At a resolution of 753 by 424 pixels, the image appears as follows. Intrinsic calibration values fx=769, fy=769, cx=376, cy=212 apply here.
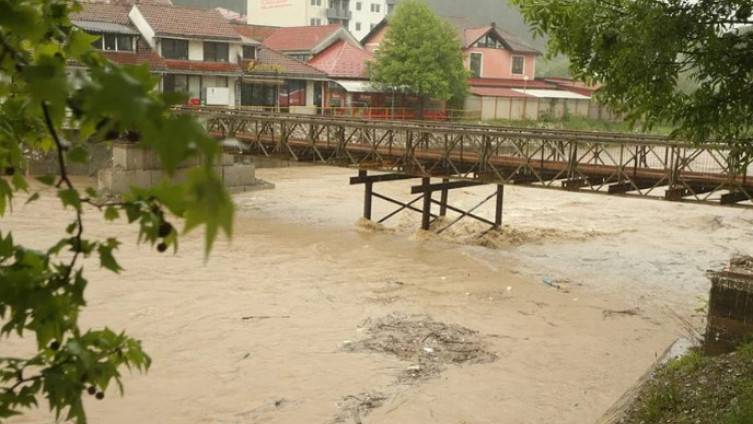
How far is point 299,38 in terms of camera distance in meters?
55.8

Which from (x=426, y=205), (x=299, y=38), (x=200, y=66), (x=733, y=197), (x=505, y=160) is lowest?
(x=426, y=205)

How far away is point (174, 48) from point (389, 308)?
31575 mm

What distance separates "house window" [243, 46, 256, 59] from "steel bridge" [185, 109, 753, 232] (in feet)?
57.9

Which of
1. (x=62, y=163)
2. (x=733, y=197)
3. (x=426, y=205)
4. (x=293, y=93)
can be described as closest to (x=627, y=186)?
(x=733, y=197)

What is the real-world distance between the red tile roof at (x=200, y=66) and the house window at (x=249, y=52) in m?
1.27

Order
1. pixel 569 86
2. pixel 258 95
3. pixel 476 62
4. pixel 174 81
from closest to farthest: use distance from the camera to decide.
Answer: pixel 174 81 → pixel 258 95 → pixel 476 62 → pixel 569 86

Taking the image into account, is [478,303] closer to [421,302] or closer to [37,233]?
[421,302]

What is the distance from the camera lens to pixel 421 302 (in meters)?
16.1

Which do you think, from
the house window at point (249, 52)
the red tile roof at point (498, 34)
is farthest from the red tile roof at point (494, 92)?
the house window at point (249, 52)

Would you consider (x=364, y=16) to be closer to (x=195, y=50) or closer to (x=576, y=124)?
(x=576, y=124)

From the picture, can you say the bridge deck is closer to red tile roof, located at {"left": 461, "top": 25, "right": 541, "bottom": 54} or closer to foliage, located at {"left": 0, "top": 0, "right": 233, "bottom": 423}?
foliage, located at {"left": 0, "top": 0, "right": 233, "bottom": 423}

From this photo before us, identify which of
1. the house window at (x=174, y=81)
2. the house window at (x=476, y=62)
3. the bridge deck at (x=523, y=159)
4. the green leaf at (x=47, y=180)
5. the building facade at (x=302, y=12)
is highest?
the building facade at (x=302, y=12)

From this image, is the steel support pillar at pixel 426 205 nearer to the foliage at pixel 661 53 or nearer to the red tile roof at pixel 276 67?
the foliage at pixel 661 53

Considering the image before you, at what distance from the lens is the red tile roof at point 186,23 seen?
42344 mm
